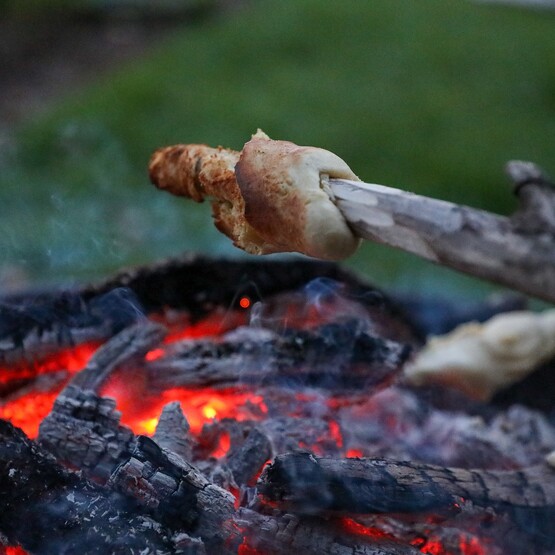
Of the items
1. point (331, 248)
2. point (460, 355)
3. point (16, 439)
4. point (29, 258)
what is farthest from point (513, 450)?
point (29, 258)

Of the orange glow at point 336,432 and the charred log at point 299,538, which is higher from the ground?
the charred log at point 299,538

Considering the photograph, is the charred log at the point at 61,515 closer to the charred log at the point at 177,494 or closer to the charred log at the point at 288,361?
the charred log at the point at 177,494

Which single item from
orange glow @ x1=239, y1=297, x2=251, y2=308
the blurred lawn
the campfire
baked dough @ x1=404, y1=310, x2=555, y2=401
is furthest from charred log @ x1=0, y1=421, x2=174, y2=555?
the blurred lawn

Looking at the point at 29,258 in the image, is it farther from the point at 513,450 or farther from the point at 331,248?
the point at 331,248

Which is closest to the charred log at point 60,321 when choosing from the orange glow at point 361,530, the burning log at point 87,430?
the burning log at point 87,430

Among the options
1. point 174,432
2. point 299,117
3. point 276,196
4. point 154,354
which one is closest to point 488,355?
point 154,354

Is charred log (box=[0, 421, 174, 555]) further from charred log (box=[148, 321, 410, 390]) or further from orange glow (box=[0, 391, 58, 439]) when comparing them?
charred log (box=[148, 321, 410, 390])

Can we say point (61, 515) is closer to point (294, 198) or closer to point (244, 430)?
point (244, 430)
